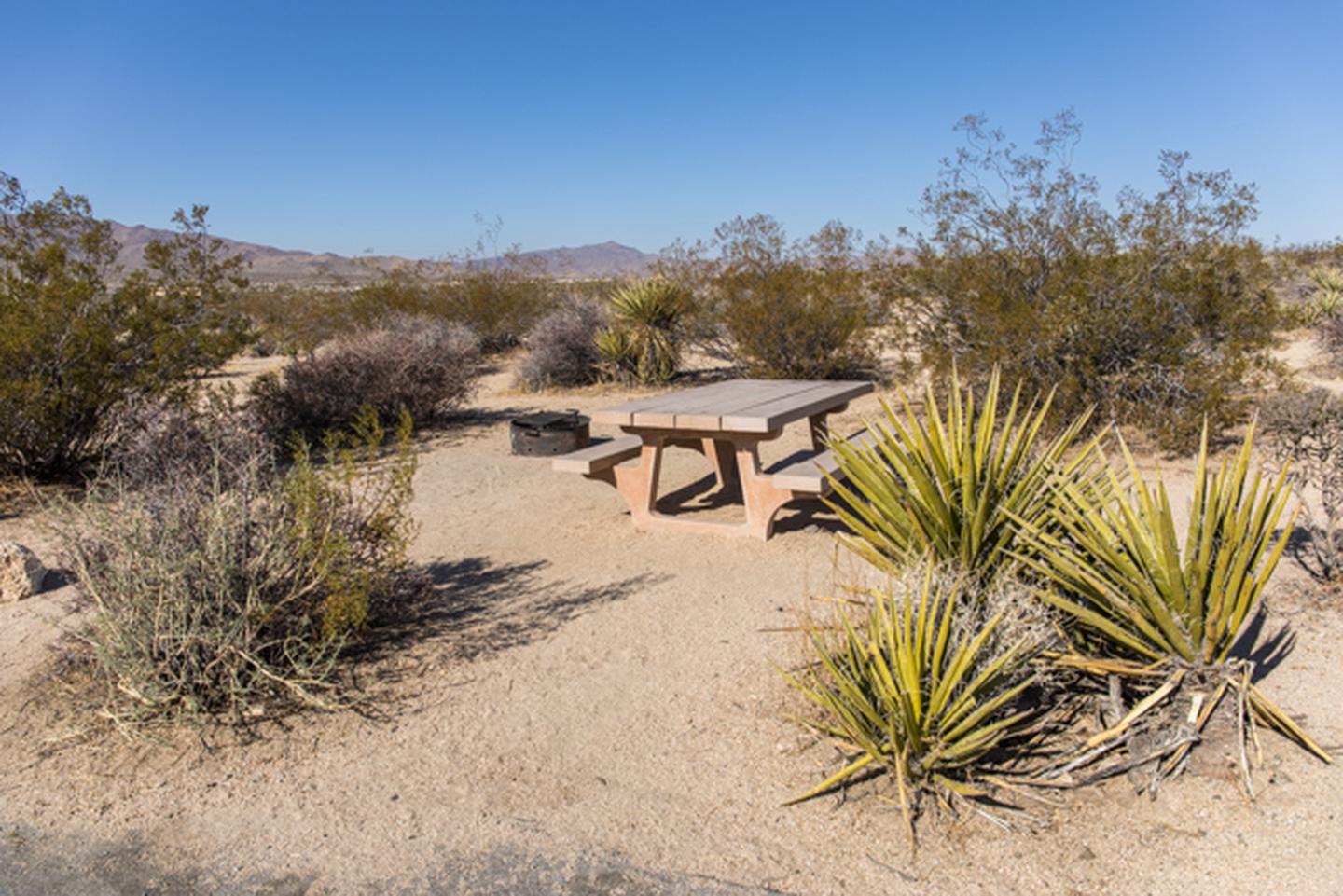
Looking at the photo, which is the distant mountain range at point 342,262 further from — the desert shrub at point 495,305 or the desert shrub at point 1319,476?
the desert shrub at point 1319,476

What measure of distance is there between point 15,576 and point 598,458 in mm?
3234

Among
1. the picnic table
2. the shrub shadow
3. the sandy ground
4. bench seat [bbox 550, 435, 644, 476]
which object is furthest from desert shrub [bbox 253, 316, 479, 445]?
the sandy ground

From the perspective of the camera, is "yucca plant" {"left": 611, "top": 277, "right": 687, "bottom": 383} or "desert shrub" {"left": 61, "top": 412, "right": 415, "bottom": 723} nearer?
"desert shrub" {"left": 61, "top": 412, "right": 415, "bottom": 723}

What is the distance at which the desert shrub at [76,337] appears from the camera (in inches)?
297

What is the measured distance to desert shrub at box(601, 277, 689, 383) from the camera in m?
14.2

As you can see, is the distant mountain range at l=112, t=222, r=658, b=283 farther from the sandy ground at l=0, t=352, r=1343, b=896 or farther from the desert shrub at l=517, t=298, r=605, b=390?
the sandy ground at l=0, t=352, r=1343, b=896

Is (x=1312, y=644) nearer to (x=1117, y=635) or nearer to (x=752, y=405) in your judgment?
(x=1117, y=635)

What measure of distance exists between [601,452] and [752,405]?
3.34 ft

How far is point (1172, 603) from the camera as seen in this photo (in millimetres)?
3158

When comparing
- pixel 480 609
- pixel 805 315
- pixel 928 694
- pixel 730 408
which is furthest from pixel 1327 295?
pixel 928 694

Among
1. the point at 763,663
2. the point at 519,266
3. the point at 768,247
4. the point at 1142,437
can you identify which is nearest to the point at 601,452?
the point at 763,663

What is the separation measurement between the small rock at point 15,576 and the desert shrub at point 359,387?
4268 mm

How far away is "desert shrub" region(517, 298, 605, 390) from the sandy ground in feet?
32.6

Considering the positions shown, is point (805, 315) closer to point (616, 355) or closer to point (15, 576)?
point (616, 355)
